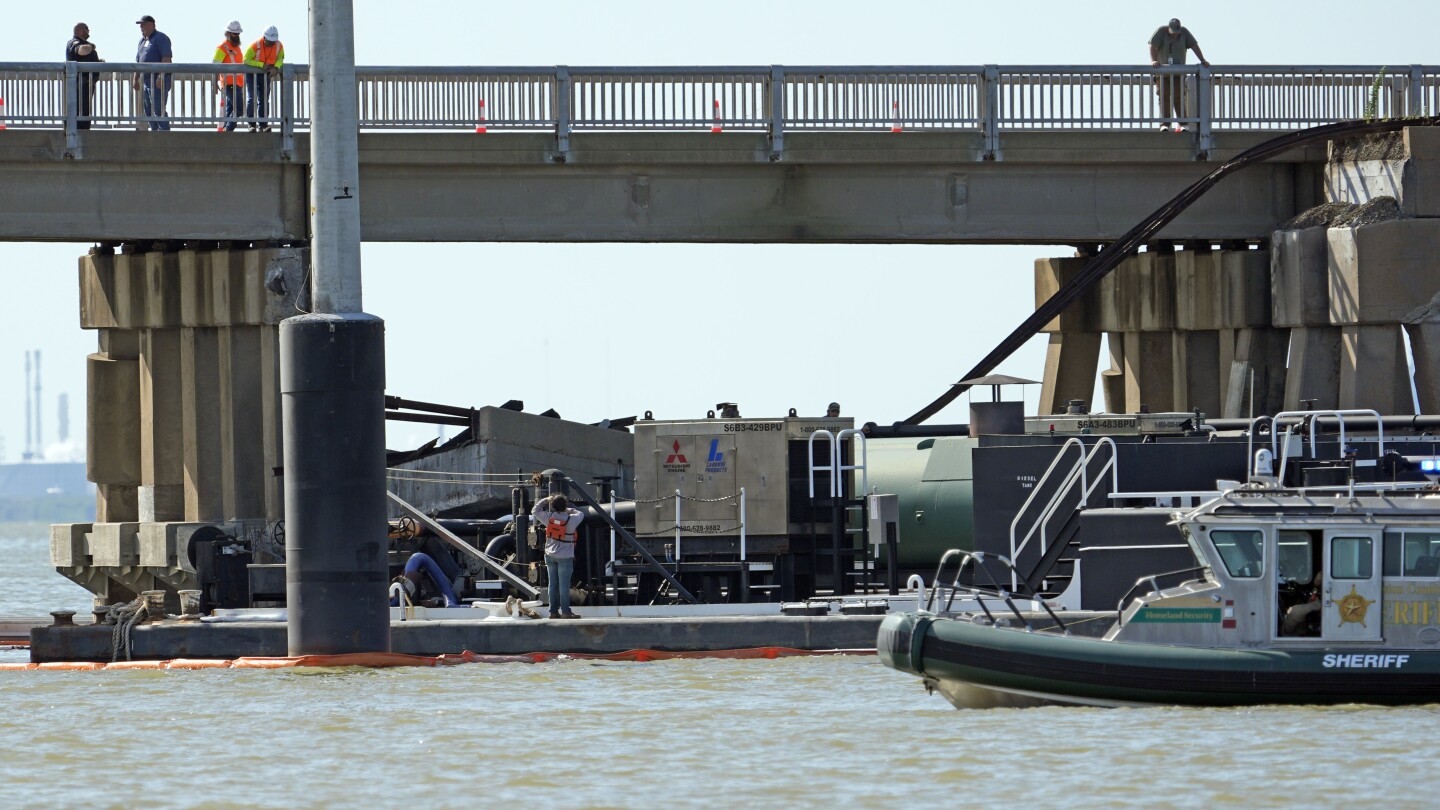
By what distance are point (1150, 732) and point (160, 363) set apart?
2022 cm

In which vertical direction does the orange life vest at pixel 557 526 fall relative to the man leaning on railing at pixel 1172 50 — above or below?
below

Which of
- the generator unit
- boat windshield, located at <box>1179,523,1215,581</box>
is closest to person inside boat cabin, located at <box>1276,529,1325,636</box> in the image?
boat windshield, located at <box>1179,523,1215,581</box>

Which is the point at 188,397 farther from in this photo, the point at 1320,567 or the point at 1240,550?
the point at 1320,567

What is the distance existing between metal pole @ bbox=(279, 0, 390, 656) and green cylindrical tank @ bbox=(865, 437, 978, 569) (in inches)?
319

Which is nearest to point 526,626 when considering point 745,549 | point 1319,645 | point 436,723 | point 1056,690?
point 745,549

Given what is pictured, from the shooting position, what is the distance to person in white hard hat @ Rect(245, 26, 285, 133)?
37.8m

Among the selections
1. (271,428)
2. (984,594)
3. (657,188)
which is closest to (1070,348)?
(657,188)

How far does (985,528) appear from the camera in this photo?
3084cm

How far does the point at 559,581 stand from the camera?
31.3 meters

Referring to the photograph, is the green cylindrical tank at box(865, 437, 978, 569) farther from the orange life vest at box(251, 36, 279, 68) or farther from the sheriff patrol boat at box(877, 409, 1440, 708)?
the orange life vest at box(251, 36, 279, 68)

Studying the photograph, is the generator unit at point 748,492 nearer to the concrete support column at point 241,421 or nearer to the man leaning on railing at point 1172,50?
the concrete support column at point 241,421

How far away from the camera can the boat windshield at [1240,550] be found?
25141 mm

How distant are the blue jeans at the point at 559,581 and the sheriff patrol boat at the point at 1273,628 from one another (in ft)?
22.5

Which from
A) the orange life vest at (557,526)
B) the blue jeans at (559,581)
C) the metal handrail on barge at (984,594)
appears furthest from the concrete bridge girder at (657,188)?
the metal handrail on barge at (984,594)
